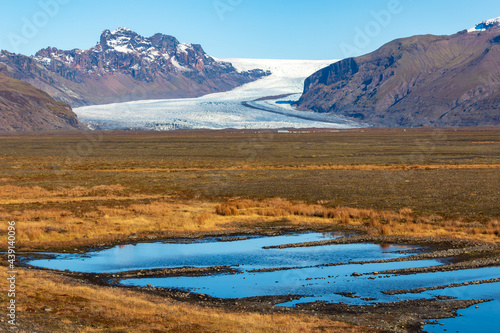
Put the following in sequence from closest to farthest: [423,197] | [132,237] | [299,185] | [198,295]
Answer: [198,295] → [132,237] → [423,197] → [299,185]

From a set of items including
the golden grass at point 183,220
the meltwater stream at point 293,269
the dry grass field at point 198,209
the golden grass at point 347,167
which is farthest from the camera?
the golden grass at point 347,167

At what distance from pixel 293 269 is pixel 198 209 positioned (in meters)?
17.8

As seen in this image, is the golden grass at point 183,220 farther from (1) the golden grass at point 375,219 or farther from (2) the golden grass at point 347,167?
(2) the golden grass at point 347,167

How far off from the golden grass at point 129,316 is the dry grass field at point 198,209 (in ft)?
0.11

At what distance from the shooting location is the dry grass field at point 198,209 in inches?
677

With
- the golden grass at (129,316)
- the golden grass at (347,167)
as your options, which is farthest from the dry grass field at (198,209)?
the golden grass at (347,167)

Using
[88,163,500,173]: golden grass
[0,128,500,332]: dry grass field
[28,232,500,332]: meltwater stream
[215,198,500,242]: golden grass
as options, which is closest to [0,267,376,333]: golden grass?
[0,128,500,332]: dry grass field

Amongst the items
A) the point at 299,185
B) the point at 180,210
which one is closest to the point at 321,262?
the point at 180,210

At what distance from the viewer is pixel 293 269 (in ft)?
79.0

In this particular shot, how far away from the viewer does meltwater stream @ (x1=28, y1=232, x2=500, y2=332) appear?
2016 cm

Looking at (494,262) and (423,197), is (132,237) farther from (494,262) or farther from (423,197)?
(423,197)

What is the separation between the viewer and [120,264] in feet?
83.1

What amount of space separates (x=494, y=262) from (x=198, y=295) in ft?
41.5

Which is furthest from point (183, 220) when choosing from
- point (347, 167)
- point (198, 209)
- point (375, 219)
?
point (347, 167)
